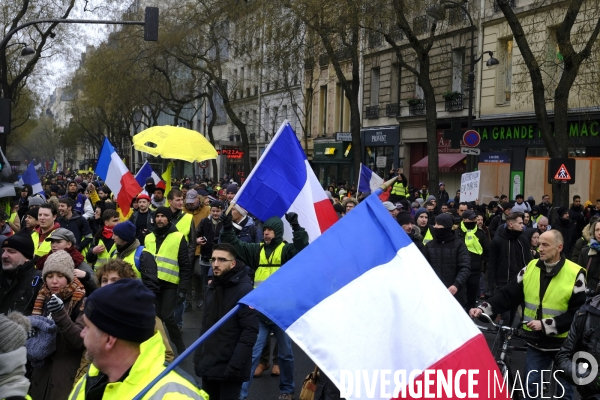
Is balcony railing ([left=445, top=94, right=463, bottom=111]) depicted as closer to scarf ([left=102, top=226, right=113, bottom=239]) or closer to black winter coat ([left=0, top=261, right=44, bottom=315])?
scarf ([left=102, top=226, right=113, bottom=239])

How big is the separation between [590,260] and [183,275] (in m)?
4.26

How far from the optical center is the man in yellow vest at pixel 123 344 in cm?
291

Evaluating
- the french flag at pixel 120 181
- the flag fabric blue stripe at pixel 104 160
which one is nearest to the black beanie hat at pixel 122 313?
the french flag at pixel 120 181

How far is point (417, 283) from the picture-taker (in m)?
3.51

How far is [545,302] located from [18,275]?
3860 millimetres

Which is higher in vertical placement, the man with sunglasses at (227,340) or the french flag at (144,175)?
the french flag at (144,175)

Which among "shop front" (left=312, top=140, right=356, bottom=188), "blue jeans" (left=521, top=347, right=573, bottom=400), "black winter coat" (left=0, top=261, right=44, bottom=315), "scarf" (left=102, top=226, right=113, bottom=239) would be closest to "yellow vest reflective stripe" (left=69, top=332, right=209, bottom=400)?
"black winter coat" (left=0, top=261, right=44, bottom=315)

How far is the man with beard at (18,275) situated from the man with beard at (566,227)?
39.4 feet

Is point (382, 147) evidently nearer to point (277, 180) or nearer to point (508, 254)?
point (508, 254)

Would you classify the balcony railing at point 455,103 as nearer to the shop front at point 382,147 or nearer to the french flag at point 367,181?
the shop front at point 382,147

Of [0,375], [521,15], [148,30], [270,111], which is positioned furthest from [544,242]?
[270,111]

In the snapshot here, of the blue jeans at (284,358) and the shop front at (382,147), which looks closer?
the blue jeans at (284,358)

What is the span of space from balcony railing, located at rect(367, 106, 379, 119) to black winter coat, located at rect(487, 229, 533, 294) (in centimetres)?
2809

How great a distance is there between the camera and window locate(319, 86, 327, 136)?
45.0 meters
